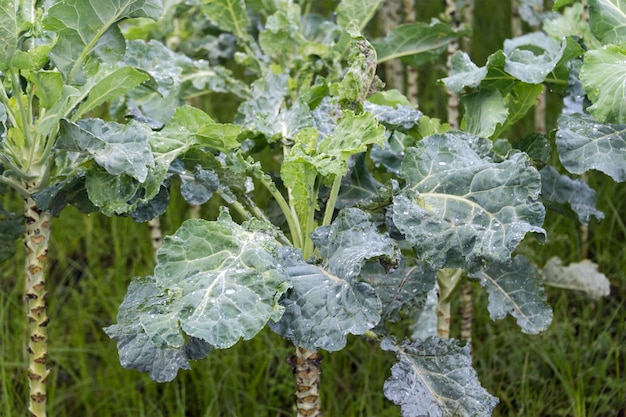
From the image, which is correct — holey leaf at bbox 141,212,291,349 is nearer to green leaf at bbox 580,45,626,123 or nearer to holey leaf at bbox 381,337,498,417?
holey leaf at bbox 381,337,498,417

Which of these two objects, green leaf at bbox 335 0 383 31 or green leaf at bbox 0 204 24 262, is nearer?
green leaf at bbox 0 204 24 262

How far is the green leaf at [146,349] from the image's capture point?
68.7 inches

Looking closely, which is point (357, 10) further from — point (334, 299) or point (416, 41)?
point (334, 299)

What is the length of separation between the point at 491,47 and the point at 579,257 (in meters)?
1.81

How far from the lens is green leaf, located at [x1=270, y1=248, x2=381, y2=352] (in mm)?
1628

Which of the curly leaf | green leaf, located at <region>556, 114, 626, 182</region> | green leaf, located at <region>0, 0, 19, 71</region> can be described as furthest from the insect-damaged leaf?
green leaf, located at <region>0, 0, 19, 71</region>

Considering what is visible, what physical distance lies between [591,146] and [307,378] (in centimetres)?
91

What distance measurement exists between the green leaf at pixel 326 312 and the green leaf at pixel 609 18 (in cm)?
99

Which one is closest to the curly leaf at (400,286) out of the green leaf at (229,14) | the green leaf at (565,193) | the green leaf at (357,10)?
the green leaf at (565,193)

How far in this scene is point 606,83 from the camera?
1810 mm

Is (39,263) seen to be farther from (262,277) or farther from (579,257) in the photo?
(579,257)

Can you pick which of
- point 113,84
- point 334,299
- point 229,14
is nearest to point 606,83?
point 334,299

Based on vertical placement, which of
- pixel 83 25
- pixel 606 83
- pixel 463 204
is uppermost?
pixel 83 25

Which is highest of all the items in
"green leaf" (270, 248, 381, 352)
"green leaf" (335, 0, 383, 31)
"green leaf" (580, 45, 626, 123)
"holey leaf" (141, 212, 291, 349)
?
"green leaf" (580, 45, 626, 123)
